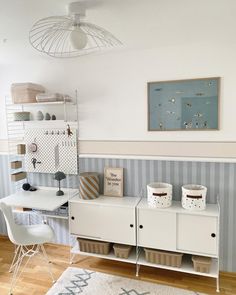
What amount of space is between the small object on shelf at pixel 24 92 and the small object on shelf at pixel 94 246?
167cm

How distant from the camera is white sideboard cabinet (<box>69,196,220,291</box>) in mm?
2307

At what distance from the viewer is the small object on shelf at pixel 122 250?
2.56 metres

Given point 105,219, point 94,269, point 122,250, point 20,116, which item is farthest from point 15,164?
point 122,250

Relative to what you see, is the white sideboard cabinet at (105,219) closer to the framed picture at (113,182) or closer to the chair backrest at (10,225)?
the framed picture at (113,182)

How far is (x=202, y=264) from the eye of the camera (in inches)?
91.6

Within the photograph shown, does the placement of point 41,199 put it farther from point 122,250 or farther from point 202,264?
point 202,264

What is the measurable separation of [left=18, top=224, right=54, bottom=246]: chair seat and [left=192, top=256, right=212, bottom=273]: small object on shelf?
4.56 feet

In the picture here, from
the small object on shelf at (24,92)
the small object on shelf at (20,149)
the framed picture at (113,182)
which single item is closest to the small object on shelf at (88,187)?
the framed picture at (113,182)

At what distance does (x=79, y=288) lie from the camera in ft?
7.86

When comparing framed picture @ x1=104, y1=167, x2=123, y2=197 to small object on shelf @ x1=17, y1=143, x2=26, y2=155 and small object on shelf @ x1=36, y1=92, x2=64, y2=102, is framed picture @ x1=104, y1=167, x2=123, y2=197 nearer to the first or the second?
→ small object on shelf @ x1=36, y1=92, x2=64, y2=102

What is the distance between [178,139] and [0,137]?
232cm

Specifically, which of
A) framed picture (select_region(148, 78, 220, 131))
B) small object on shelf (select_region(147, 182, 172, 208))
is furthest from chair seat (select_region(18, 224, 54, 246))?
framed picture (select_region(148, 78, 220, 131))

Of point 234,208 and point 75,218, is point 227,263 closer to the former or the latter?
point 234,208

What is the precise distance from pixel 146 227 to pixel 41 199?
117 cm
